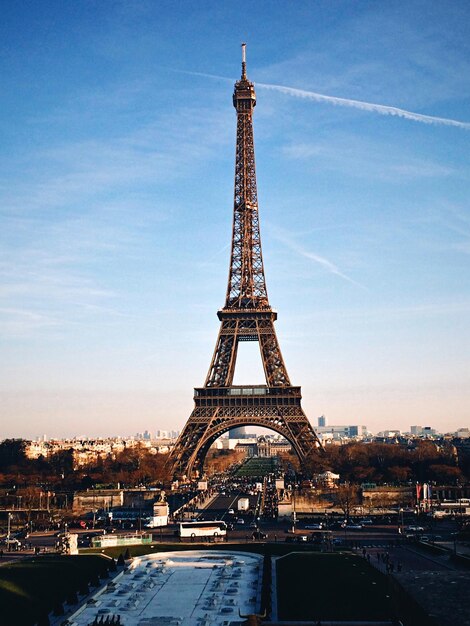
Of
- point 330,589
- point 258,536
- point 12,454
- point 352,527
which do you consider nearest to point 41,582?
point 330,589

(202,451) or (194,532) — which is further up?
(202,451)

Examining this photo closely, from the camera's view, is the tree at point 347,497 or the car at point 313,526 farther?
the tree at point 347,497

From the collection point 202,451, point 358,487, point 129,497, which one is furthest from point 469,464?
point 129,497

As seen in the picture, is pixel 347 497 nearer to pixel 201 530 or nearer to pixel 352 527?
pixel 352 527

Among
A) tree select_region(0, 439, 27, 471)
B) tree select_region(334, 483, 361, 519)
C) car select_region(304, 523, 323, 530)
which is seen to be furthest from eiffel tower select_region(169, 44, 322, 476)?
tree select_region(0, 439, 27, 471)

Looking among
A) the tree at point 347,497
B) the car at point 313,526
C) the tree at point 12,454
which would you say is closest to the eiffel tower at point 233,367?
the tree at point 347,497

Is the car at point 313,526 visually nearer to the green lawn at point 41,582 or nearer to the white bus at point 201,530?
the white bus at point 201,530

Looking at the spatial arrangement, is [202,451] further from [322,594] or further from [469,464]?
[322,594]
